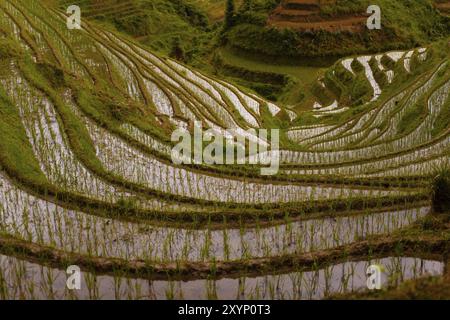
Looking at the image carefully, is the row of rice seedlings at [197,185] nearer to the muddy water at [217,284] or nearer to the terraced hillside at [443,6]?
the muddy water at [217,284]

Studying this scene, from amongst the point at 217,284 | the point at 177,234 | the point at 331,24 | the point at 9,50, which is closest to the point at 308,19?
the point at 331,24

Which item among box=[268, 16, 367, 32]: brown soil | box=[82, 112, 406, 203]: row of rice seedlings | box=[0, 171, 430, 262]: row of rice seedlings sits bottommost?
box=[0, 171, 430, 262]: row of rice seedlings

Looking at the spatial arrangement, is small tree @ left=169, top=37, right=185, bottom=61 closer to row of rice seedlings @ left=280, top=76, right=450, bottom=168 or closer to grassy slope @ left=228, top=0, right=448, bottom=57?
grassy slope @ left=228, top=0, right=448, bottom=57

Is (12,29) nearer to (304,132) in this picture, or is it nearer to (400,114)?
(304,132)

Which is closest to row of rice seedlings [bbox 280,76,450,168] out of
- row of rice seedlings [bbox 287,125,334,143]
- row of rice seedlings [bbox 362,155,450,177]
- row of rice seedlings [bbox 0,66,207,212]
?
row of rice seedlings [bbox 362,155,450,177]

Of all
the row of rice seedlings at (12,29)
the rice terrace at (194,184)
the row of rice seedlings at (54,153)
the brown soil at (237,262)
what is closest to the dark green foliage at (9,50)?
the rice terrace at (194,184)

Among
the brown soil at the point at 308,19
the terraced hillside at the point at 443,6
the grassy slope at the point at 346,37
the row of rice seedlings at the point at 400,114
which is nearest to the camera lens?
the row of rice seedlings at the point at 400,114
